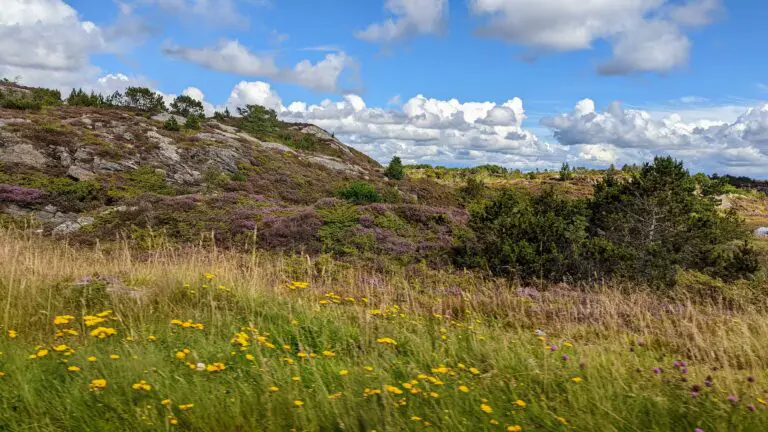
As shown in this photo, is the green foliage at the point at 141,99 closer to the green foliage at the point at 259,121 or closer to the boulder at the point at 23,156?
the green foliage at the point at 259,121

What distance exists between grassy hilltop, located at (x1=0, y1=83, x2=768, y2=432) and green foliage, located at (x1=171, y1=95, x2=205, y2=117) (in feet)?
149

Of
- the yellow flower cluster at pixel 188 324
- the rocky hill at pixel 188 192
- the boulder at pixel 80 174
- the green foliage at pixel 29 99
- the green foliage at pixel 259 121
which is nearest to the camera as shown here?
the yellow flower cluster at pixel 188 324

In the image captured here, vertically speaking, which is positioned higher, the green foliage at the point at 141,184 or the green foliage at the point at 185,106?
the green foliage at the point at 185,106

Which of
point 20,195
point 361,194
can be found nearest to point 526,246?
point 361,194

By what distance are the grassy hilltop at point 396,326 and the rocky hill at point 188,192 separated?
0.74 feet

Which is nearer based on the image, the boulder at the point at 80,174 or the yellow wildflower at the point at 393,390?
the yellow wildflower at the point at 393,390

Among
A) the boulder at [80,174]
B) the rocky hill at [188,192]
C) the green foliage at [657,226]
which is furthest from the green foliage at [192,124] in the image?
the green foliage at [657,226]

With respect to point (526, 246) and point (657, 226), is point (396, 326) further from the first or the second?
point (657, 226)

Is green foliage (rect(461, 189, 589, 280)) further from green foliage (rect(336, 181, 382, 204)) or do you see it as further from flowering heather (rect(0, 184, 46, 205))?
Result: flowering heather (rect(0, 184, 46, 205))

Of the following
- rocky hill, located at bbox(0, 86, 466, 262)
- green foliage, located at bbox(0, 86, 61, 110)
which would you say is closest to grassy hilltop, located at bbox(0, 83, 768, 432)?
rocky hill, located at bbox(0, 86, 466, 262)

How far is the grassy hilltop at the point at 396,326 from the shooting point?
9.39ft

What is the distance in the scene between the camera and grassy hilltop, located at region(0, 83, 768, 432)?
2.86 metres

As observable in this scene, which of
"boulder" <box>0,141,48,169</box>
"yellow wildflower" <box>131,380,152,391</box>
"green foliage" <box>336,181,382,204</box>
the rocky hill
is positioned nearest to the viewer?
"yellow wildflower" <box>131,380,152,391</box>

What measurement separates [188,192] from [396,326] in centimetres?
2400
